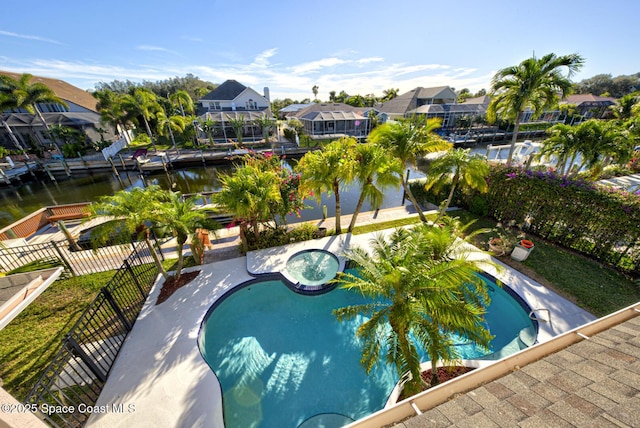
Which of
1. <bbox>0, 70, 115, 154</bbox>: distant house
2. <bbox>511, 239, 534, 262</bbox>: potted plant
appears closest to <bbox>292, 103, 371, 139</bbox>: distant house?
<bbox>0, 70, 115, 154</bbox>: distant house

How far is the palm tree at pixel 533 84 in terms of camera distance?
460 inches

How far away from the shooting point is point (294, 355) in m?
6.60

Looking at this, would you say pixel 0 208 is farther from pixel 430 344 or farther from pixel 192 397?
pixel 430 344

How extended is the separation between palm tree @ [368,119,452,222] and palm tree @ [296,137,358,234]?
5.46ft

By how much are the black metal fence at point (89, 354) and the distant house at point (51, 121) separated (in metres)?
36.2

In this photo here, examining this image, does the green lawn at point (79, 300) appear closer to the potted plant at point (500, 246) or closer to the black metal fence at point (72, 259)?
the potted plant at point (500, 246)

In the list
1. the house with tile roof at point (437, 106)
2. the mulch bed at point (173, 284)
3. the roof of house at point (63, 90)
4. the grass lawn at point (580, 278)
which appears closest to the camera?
the grass lawn at point (580, 278)

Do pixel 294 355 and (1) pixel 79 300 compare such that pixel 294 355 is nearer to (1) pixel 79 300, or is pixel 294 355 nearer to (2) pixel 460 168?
(1) pixel 79 300

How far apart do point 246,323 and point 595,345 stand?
7762 mm

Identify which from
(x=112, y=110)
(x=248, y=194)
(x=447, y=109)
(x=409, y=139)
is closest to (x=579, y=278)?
(x=409, y=139)

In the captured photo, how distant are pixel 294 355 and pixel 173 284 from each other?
5.23 meters

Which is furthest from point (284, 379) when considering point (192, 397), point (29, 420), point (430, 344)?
point (29, 420)

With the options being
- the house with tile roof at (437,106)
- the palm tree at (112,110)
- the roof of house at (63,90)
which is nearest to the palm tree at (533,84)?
the house with tile roof at (437,106)

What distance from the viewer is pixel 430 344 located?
4.22m
